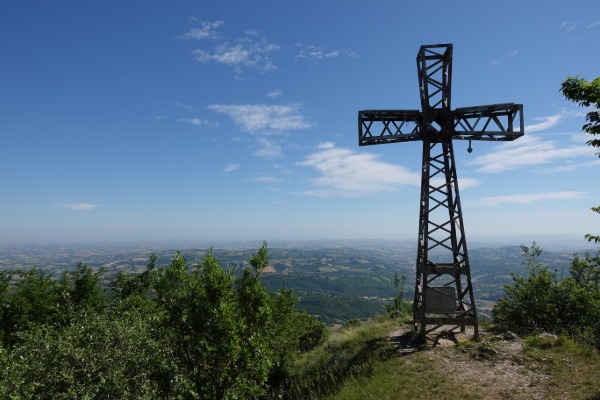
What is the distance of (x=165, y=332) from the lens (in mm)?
8672

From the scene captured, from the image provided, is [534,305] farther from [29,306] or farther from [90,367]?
[29,306]

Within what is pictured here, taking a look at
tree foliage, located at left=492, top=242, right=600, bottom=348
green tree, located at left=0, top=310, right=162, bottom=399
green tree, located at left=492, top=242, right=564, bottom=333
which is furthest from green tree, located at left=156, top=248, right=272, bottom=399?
green tree, located at left=492, top=242, right=564, bottom=333

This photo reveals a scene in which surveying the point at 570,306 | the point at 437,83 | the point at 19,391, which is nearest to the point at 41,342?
the point at 19,391

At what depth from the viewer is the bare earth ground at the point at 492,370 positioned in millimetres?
9031

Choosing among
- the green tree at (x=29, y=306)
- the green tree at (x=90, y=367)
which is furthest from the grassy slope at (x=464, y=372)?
the green tree at (x=29, y=306)

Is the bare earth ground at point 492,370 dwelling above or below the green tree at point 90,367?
below

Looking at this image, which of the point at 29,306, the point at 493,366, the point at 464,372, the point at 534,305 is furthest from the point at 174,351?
the point at 534,305

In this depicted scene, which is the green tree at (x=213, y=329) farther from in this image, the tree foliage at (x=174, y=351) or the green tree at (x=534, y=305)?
the green tree at (x=534, y=305)

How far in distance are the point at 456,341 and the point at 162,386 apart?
11902 millimetres

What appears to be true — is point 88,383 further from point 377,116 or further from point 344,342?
point 377,116

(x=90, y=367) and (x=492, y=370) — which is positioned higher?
(x=90, y=367)

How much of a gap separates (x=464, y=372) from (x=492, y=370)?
0.97 m

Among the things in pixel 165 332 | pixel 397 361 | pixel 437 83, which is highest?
pixel 437 83

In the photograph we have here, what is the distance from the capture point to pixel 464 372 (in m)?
10.5
